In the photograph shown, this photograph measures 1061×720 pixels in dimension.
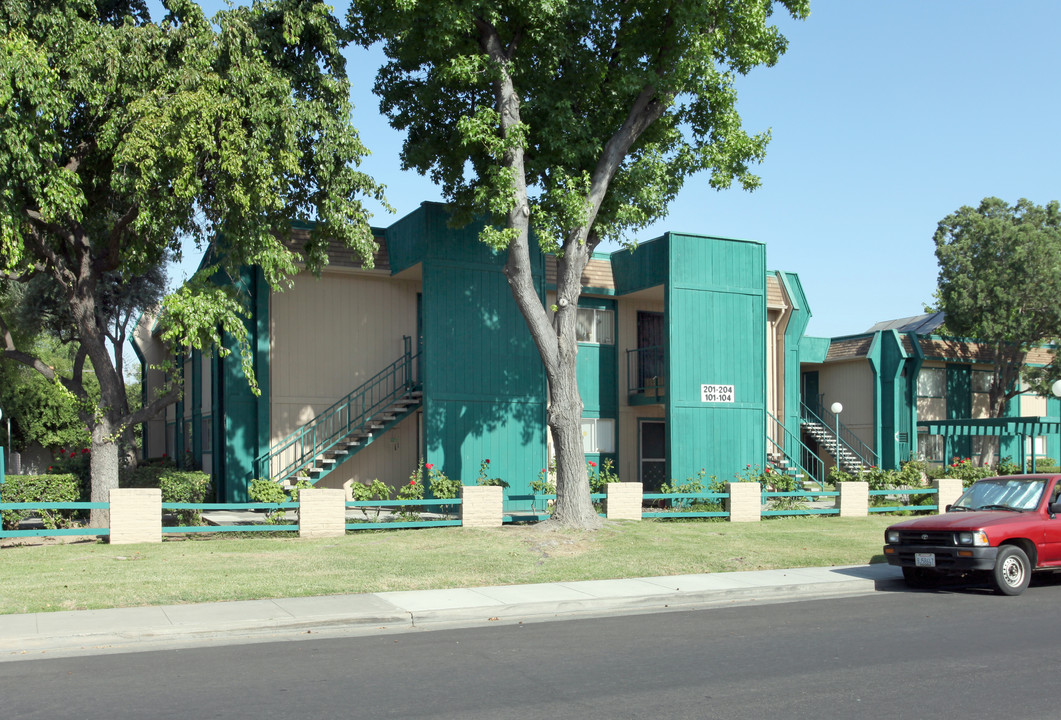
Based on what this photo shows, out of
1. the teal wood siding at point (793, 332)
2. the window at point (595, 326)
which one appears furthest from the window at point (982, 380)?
the window at point (595, 326)

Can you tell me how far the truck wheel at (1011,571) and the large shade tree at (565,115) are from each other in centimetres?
744

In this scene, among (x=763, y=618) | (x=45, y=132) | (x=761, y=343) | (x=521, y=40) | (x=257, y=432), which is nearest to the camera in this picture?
(x=763, y=618)

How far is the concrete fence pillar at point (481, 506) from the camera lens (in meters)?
18.6

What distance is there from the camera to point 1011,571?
12430 millimetres

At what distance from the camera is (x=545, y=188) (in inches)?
766

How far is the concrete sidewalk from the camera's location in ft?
31.6

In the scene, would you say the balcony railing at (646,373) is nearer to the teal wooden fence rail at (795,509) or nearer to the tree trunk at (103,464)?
the teal wooden fence rail at (795,509)

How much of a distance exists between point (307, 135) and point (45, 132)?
4327 millimetres

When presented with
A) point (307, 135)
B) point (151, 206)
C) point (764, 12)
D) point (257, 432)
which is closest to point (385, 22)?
point (307, 135)

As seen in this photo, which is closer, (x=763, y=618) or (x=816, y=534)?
(x=763, y=618)

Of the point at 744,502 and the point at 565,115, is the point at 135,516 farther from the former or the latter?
the point at 744,502

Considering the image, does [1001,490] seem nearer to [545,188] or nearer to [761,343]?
[545,188]

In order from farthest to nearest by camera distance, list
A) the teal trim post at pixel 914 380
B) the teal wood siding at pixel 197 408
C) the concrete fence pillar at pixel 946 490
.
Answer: the teal trim post at pixel 914 380, the teal wood siding at pixel 197 408, the concrete fence pillar at pixel 946 490

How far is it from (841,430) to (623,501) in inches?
654
